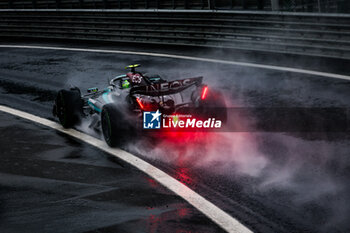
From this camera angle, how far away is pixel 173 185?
7387mm

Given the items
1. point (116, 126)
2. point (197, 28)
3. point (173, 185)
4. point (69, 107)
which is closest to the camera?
point (173, 185)

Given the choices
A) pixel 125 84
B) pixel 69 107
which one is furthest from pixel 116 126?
pixel 69 107

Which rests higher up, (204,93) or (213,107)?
(204,93)

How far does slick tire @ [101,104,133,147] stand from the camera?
889 cm

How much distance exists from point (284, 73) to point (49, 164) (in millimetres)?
7695

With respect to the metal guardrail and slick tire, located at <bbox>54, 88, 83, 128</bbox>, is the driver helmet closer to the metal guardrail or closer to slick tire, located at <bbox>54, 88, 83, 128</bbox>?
slick tire, located at <bbox>54, 88, 83, 128</bbox>

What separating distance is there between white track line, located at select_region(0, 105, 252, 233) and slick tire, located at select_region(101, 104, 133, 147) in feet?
0.63

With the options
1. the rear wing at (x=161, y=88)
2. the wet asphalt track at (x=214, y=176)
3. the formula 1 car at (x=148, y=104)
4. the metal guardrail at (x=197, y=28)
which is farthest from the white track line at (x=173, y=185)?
the metal guardrail at (x=197, y=28)

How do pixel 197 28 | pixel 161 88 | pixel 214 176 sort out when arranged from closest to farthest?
1. pixel 214 176
2. pixel 161 88
3. pixel 197 28

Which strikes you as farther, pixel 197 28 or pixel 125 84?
pixel 197 28

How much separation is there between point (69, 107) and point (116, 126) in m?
1.83

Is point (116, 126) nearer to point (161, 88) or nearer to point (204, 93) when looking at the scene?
point (161, 88)

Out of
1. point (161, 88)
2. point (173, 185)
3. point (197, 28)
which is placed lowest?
point (173, 185)

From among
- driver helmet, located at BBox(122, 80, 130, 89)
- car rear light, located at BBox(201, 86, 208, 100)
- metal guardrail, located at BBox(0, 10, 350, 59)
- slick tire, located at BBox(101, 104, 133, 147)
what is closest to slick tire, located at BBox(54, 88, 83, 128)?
driver helmet, located at BBox(122, 80, 130, 89)
